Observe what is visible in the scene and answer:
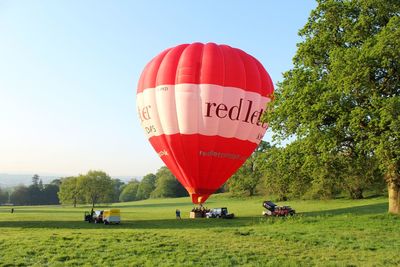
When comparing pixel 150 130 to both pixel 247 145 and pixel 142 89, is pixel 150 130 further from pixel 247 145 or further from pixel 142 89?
pixel 247 145

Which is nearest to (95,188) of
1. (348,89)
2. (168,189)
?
(168,189)

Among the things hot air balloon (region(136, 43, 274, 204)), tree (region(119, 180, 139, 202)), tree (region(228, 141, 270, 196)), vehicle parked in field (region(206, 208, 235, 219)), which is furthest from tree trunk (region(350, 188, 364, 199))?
tree (region(119, 180, 139, 202))

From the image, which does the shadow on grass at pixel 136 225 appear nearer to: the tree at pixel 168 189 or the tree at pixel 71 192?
the tree at pixel 71 192

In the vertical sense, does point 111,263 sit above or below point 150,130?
below

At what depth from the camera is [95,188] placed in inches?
4006

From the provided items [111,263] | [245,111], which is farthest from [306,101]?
[111,263]

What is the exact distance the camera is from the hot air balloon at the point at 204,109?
34812mm

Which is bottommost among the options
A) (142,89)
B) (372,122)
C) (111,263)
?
(111,263)

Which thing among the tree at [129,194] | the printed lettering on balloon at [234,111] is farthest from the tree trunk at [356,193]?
the tree at [129,194]

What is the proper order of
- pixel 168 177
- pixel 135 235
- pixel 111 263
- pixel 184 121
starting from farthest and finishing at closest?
pixel 168 177
pixel 184 121
pixel 135 235
pixel 111 263

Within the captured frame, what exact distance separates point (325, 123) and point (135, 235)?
13.2m

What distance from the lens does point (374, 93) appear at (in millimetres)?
24375

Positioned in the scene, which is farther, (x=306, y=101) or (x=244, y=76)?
(x=244, y=76)

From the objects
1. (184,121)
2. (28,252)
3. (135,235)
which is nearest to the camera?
(28,252)
